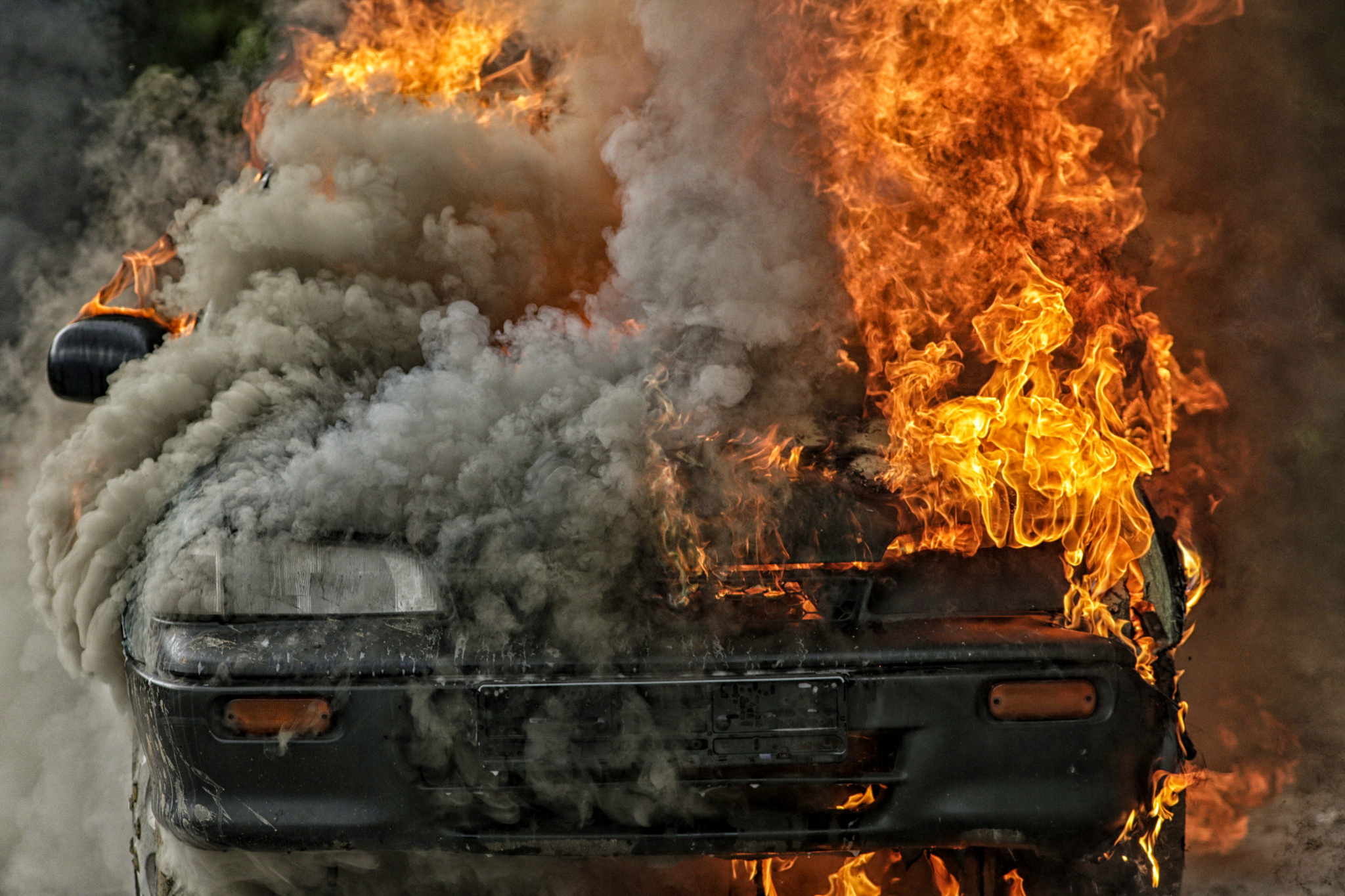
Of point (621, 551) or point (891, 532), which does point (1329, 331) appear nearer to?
point (891, 532)

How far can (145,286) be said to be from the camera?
4145 mm

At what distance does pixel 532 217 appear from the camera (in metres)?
3.65

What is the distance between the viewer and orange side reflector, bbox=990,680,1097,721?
2326 millimetres

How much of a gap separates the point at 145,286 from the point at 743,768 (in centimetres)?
322

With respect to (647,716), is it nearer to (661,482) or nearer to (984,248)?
(661,482)

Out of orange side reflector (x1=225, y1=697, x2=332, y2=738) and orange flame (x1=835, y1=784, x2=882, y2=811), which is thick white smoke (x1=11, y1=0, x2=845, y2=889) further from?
orange flame (x1=835, y1=784, x2=882, y2=811)

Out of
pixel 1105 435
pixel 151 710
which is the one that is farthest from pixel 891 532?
pixel 151 710

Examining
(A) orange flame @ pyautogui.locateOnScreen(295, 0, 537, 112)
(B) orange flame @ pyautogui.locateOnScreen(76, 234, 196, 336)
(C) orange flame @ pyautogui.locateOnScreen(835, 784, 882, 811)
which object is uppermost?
(A) orange flame @ pyautogui.locateOnScreen(295, 0, 537, 112)

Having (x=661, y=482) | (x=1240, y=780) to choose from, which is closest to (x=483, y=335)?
(x=661, y=482)

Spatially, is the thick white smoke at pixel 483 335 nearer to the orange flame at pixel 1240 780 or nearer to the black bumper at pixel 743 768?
the black bumper at pixel 743 768

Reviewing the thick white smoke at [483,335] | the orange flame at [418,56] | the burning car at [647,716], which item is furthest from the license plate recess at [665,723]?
the orange flame at [418,56]

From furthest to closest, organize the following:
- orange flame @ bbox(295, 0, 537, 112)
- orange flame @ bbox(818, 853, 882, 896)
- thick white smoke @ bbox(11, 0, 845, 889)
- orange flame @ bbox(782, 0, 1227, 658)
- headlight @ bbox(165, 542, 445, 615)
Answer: orange flame @ bbox(295, 0, 537, 112), orange flame @ bbox(818, 853, 882, 896), orange flame @ bbox(782, 0, 1227, 658), thick white smoke @ bbox(11, 0, 845, 889), headlight @ bbox(165, 542, 445, 615)

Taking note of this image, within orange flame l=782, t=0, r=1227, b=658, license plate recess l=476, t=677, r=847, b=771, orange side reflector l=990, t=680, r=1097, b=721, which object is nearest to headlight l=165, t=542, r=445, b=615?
license plate recess l=476, t=677, r=847, b=771

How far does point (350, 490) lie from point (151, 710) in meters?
0.66
